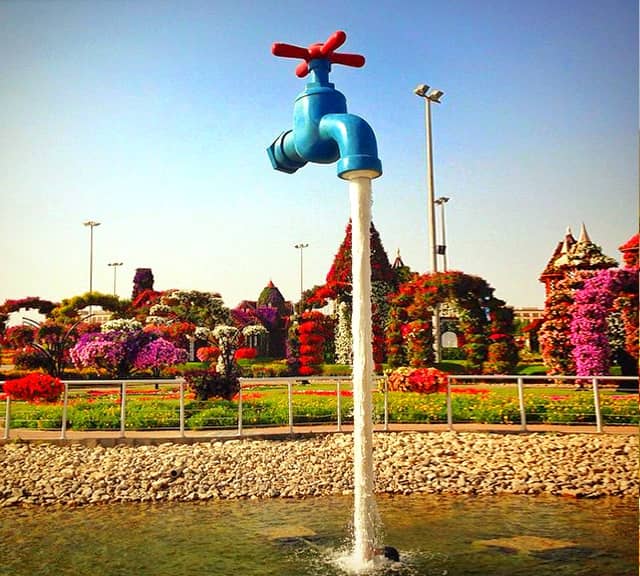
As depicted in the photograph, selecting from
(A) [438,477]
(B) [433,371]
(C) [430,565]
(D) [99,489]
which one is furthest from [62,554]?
(B) [433,371]

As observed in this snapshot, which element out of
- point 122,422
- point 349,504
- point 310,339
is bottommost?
point 349,504

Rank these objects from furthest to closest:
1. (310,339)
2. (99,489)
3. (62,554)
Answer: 1. (310,339)
2. (99,489)
3. (62,554)

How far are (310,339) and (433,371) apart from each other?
48.8 ft

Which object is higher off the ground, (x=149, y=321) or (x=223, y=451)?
(x=149, y=321)

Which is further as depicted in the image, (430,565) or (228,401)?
(228,401)

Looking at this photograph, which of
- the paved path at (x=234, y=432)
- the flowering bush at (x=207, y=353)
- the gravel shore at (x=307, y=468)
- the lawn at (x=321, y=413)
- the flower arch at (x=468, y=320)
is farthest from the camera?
the flowering bush at (x=207, y=353)

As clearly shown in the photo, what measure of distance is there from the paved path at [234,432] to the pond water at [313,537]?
230 cm

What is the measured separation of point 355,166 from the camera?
4.45 metres

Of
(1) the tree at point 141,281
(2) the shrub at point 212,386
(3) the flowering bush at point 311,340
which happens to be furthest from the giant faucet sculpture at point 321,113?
(1) the tree at point 141,281

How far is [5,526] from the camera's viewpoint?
6.85m

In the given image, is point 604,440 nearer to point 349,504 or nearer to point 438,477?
point 438,477

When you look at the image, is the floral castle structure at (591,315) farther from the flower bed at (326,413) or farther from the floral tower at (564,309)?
the flower bed at (326,413)

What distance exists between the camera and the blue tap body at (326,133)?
447cm

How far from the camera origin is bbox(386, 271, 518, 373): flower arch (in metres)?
17.7
